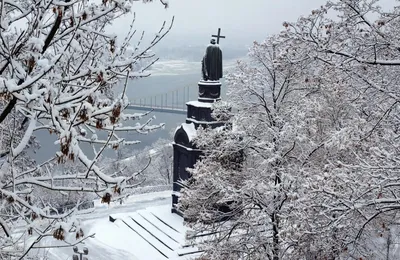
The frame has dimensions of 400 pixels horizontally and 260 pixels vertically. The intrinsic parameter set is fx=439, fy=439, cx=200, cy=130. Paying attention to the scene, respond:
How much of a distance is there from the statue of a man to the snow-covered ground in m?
6.61

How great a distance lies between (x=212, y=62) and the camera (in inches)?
736

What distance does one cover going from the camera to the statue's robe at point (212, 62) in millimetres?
18625

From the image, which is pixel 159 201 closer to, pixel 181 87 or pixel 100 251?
pixel 100 251

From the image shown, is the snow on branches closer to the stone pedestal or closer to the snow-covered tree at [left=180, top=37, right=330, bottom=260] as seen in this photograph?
the snow-covered tree at [left=180, top=37, right=330, bottom=260]

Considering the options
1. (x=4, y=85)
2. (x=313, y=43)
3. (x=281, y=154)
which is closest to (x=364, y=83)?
(x=313, y=43)

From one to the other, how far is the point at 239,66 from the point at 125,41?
27.9ft

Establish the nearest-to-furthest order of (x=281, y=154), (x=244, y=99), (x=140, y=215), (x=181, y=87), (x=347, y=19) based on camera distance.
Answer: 1. (x=347, y=19)
2. (x=281, y=154)
3. (x=244, y=99)
4. (x=140, y=215)
5. (x=181, y=87)

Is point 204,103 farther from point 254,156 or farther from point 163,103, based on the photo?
point 163,103

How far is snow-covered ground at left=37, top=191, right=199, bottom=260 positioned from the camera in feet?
58.2

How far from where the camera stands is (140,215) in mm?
21516

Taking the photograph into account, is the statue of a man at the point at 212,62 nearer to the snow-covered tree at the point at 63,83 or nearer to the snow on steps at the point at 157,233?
the snow on steps at the point at 157,233

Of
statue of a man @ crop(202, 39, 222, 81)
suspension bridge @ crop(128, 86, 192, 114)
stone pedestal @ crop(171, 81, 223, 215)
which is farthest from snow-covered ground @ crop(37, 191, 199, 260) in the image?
suspension bridge @ crop(128, 86, 192, 114)

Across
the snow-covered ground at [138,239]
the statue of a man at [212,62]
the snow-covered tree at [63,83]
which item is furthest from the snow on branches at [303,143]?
the statue of a man at [212,62]

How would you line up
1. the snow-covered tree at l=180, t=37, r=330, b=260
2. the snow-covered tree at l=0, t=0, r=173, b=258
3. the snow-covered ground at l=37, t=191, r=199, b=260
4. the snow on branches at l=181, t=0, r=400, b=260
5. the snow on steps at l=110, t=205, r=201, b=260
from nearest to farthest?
the snow-covered tree at l=0, t=0, r=173, b=258 < the snow on branches at l=181, t=0, r=400, b=260 < the snow-covered tree at l=180, t=37, r=330, b=260 < the snow on steps at l=110, t=205, r=201, b=260 < the snow-covered ground at l=37, t=191, r=199, b=260
